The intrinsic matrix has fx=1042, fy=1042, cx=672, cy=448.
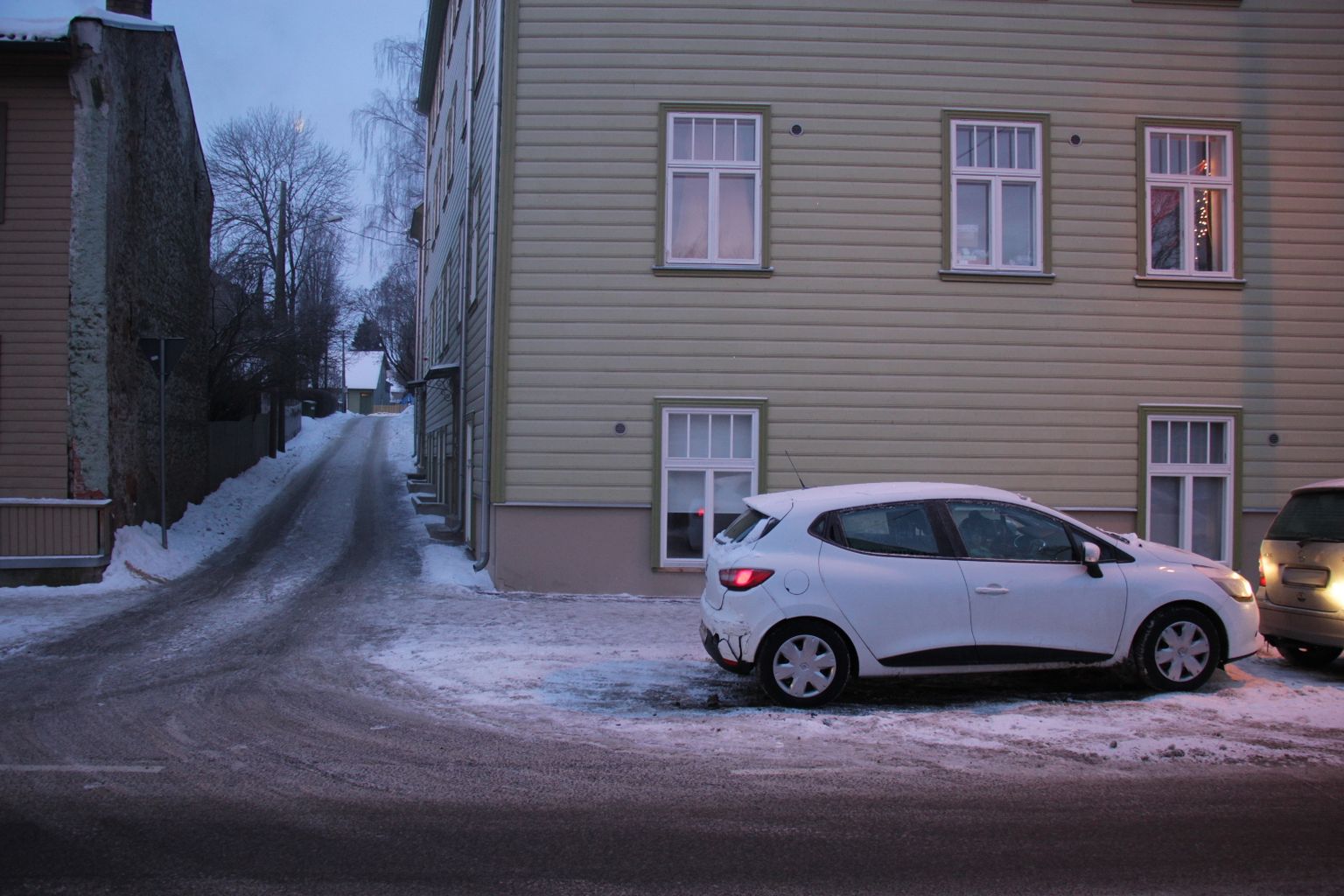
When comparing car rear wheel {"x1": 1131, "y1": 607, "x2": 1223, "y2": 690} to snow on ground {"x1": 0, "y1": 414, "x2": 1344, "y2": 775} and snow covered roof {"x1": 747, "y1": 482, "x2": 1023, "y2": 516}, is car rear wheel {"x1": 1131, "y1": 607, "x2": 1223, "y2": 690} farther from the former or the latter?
snow covered roof {"x1": 747, "y1": 482, "x2": 1023, "y2": 516}

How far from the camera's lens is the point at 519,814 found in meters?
5.13

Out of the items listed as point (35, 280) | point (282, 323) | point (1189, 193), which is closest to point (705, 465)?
point (1189, 193)

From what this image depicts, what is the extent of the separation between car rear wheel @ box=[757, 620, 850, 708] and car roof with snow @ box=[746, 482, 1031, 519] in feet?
2.84

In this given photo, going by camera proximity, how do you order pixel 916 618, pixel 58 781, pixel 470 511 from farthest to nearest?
pixel 470 511 < pixel 916 618 < pixel 58 781

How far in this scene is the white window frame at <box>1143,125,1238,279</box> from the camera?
42.8ft

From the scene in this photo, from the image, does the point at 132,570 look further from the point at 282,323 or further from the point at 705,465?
the point at 282,323

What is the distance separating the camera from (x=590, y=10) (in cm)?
1259

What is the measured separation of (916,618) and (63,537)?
409 inches

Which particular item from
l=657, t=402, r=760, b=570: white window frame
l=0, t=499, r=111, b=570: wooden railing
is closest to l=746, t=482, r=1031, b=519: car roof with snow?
l=657, t=402, r=760, b=570: white window frame

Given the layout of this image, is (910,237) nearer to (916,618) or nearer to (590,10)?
(590,10)

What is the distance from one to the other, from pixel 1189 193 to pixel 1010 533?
25.9ft

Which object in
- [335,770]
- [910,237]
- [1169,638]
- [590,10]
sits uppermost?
[590,10]

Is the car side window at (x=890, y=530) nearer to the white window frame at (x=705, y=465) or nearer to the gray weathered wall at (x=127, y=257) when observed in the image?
the white window frame at (x=705, y=465)

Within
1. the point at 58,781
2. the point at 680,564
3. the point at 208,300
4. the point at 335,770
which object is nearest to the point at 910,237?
the point at 680,564
